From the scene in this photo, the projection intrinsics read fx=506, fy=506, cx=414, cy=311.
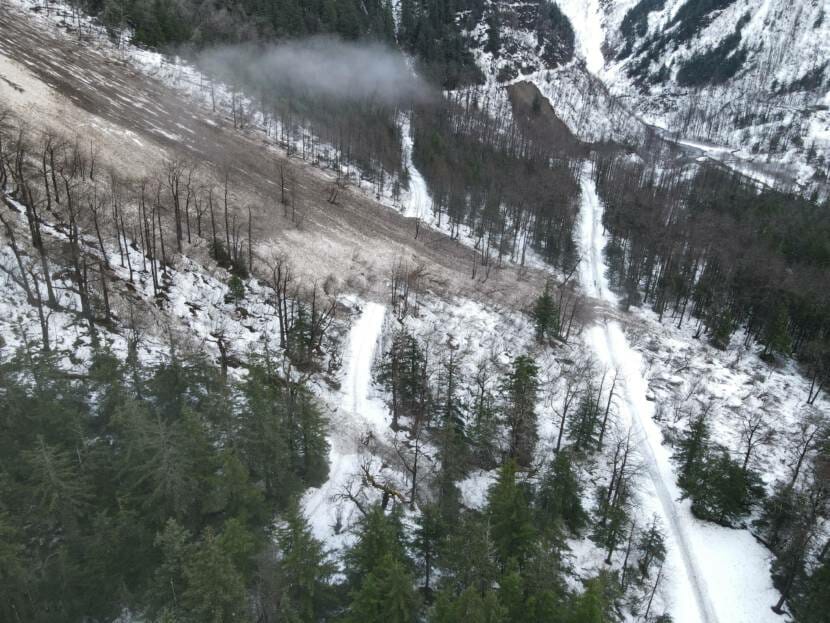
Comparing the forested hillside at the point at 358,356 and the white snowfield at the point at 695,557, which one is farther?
the white snowfield at the point at 695,557

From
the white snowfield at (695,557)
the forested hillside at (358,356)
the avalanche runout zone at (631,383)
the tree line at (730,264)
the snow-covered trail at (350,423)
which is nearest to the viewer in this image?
the forested hillside at (358,356)

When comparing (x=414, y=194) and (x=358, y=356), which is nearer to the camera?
(x=358, y=356)

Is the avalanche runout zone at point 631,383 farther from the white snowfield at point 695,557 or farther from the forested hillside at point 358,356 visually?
the forested hillside at point 358,356

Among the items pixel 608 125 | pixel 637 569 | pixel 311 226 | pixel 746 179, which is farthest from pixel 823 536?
pixel 608 125

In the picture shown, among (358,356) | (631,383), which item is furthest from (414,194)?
(631,383)

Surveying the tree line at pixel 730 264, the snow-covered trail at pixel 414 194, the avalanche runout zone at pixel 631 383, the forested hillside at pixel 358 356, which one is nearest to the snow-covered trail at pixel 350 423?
the forested hillside at pixel 358 356

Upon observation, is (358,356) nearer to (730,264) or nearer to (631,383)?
(631,383)
